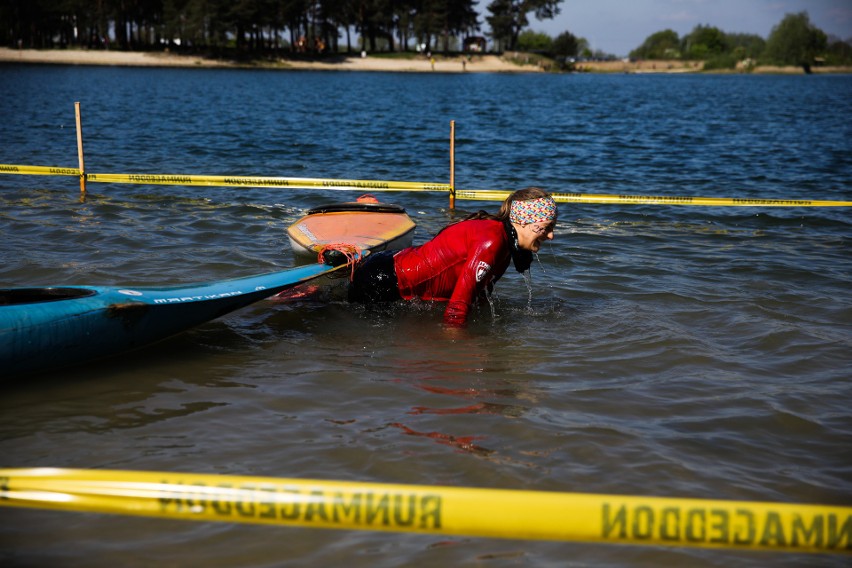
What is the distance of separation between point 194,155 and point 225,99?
85.7 ft

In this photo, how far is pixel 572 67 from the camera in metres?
130

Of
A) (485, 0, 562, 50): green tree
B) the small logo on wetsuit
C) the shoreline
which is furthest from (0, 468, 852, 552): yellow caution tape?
(485, 0, 562, 50): green tree

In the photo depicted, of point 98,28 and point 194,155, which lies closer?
point 194,155

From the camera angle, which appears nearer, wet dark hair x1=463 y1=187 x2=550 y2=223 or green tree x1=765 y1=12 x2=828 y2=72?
wet dark hair x1=463 y1=187 x2=550 y2=223

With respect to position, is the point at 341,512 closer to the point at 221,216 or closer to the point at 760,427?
the point at 760,427

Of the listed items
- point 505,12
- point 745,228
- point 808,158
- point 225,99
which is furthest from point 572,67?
point 745,228

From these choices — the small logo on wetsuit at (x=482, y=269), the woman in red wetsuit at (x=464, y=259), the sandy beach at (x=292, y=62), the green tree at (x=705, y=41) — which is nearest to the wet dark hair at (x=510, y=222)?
the woman in red wetsuit at (x=464, y=259)

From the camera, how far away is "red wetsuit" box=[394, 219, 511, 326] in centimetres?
586

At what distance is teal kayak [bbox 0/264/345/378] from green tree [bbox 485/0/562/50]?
125m

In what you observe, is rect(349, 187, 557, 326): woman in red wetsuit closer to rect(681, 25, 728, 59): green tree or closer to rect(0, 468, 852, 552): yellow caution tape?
rect(0, 468, 852, 552): yellow caution tape

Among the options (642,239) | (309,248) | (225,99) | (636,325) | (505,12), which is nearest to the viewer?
(636,325)

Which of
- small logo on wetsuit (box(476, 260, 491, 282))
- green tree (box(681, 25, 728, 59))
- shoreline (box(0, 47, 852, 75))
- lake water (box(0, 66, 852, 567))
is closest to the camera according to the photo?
lake water (box(0, 66, 852, 567))

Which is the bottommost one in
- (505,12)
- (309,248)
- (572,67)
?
(309,248)

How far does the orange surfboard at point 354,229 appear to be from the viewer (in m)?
7.91
